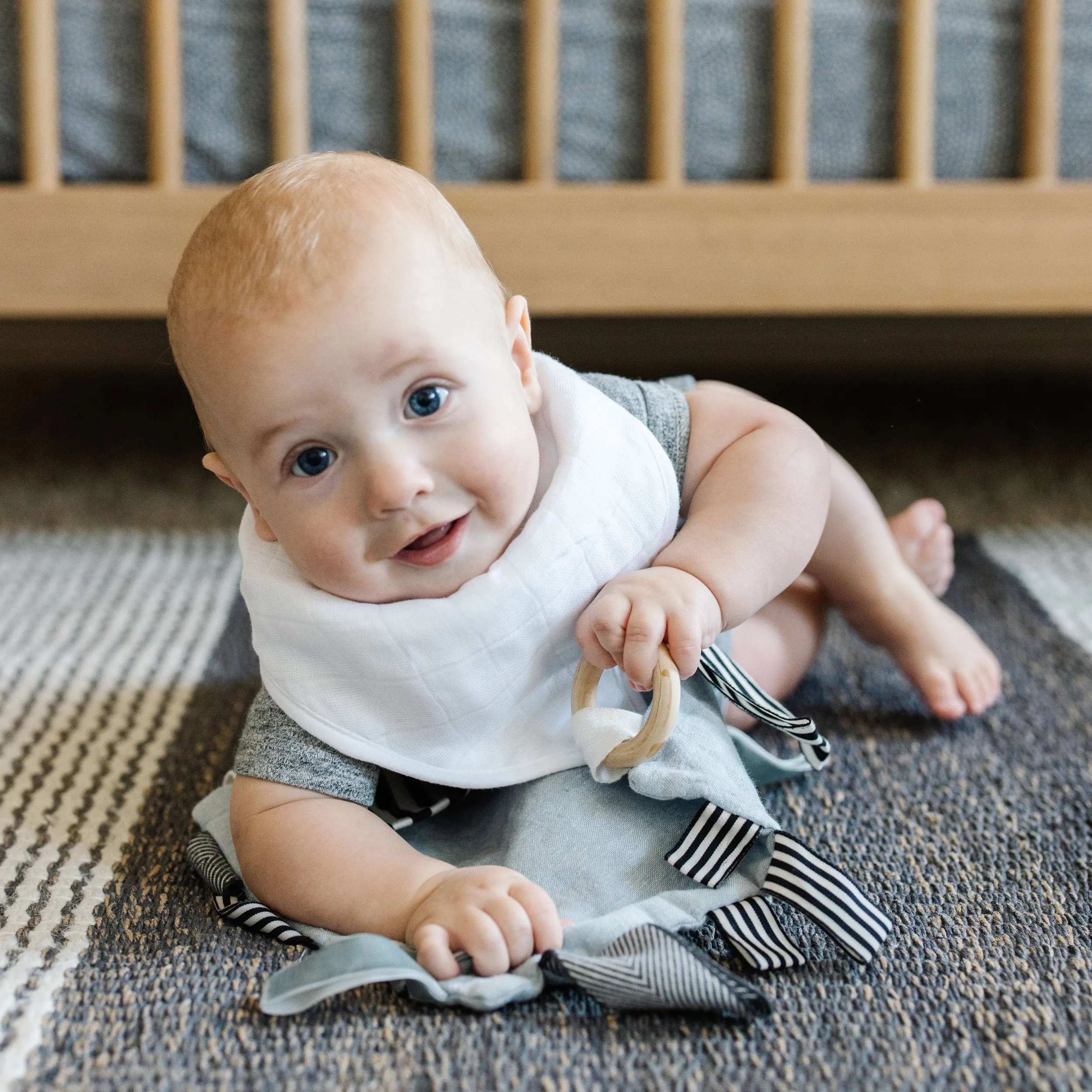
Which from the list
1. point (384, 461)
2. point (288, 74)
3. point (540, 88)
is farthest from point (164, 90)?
point (384, 461)

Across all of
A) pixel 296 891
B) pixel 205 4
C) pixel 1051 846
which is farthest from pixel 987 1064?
pixel 205 4

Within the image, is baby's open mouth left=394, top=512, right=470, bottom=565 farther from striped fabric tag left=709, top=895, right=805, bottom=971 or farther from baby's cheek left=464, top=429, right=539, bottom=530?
striped fabric tag left=709, top=895, right=805, bottom=971

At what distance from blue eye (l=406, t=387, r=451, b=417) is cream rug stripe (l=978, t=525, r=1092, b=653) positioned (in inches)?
22.6

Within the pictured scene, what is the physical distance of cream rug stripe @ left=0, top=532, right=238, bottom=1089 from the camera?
1.80 feet

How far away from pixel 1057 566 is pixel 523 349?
2.18 feet

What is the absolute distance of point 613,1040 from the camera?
18.1 inches

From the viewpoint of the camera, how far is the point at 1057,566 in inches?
43.0

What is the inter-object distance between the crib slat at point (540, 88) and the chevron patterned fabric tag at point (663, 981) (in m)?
0.77

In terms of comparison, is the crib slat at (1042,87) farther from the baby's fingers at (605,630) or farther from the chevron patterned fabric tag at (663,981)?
the chevron patterned fabric tag at (663,981)

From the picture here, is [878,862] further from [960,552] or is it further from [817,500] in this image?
[960,552]

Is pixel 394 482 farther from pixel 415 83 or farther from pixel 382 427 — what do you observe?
pixel 415 83

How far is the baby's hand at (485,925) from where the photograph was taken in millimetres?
490

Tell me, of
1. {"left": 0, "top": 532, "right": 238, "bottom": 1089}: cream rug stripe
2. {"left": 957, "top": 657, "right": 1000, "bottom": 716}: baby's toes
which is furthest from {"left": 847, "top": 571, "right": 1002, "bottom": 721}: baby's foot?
{"left": 0, "top": 532, "right": 238, "bottom": 1089}: cream rug stripe

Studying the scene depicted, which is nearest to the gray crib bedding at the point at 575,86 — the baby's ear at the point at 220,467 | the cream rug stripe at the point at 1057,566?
the cream rug stripe at the point at 1057,566
